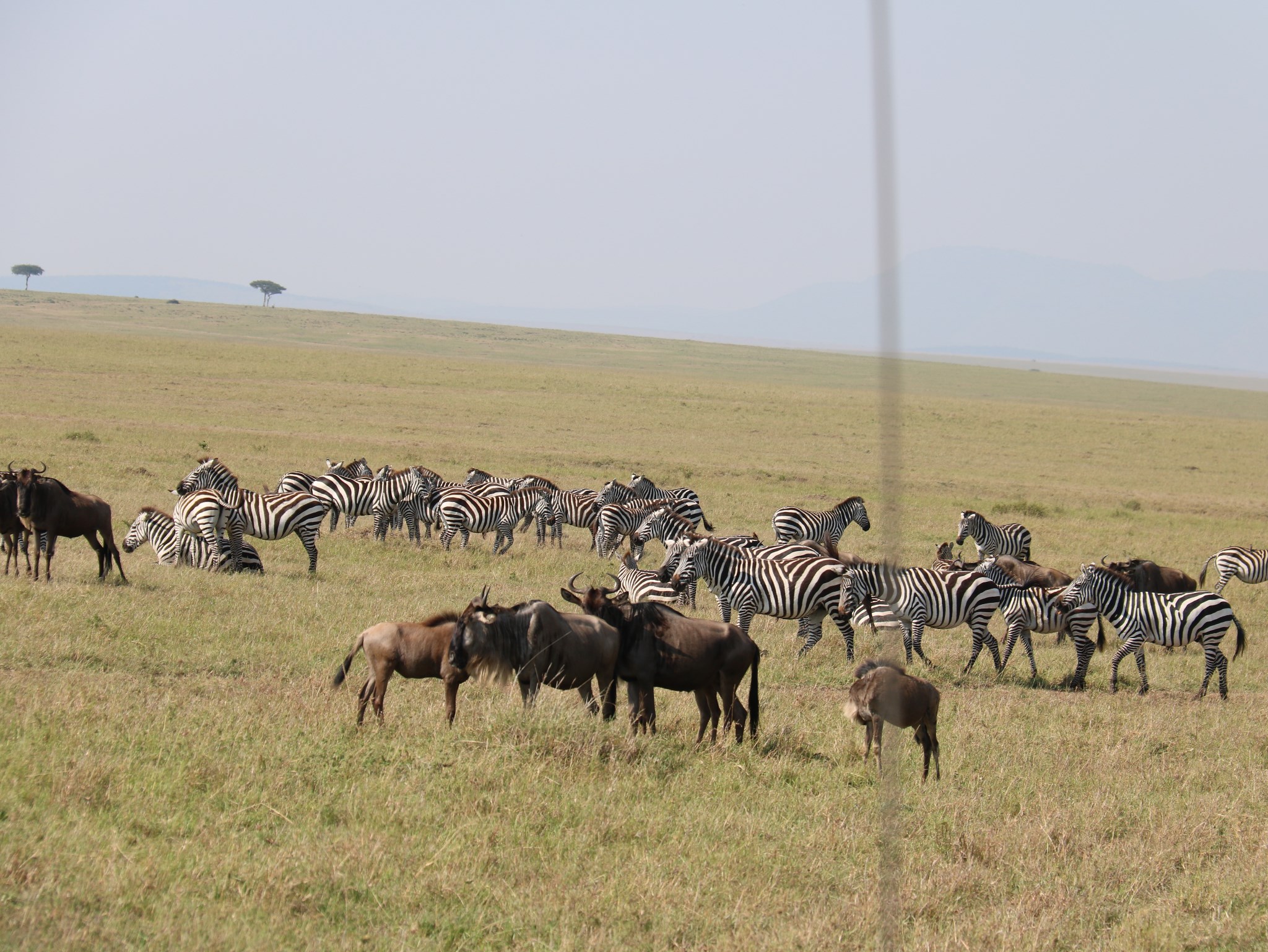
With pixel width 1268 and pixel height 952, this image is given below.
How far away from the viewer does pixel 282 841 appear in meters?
5.86

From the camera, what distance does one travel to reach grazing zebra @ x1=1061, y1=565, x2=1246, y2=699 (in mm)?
12391

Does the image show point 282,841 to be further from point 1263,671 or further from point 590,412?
point 590,412

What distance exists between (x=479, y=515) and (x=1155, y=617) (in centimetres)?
1153

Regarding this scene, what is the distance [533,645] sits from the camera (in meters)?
8.13

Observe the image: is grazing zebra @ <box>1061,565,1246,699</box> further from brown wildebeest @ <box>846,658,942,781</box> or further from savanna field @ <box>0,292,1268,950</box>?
brown wildebeest @ <box>846,658,942,781</box>

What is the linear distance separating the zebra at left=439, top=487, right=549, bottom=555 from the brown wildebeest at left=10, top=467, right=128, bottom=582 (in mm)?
6942

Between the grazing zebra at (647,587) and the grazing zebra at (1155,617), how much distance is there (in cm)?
475

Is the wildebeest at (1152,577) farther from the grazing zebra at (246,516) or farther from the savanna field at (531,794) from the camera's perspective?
the grazing zebra at (246,516)

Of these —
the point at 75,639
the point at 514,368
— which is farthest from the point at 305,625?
the point at 514,368

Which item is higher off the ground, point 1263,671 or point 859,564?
point 859,564

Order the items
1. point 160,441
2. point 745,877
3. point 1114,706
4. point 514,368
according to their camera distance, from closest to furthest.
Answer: point 745,877, point 1114,706, point 160,441, point 514,368

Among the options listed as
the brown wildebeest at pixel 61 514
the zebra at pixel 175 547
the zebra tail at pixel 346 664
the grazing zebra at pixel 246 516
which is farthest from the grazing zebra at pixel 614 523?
the zebra tail at pixel 346 664

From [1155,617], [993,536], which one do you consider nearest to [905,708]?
[1155,617]

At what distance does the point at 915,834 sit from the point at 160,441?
28.9 metres
